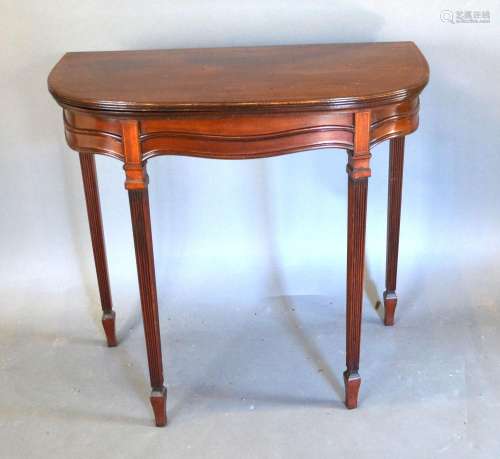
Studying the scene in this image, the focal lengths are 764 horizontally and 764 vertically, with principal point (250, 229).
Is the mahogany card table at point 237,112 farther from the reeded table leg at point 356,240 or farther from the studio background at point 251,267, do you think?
the studio background at point 251,267

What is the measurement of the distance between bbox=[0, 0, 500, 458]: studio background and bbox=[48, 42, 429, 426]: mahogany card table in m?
0.20

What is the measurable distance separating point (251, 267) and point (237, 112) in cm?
92

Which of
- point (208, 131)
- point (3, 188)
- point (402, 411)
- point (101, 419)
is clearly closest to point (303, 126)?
point (208, 131)

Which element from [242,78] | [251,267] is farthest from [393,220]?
[242,78]

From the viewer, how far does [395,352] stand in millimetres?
2025

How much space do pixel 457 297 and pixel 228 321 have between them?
67 centimetres

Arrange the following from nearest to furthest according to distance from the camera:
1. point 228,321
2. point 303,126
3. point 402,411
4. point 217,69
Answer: point 303,126 < point 217,69 < point 402,411 < point 228,321

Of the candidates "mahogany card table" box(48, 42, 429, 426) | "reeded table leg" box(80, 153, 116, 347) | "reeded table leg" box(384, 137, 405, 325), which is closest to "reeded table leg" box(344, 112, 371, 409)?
"mahogany card table" box(48, 42, 429, 426)

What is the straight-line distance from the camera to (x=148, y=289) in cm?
169

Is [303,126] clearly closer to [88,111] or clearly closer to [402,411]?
[88,111]

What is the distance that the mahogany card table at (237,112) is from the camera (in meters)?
1.49

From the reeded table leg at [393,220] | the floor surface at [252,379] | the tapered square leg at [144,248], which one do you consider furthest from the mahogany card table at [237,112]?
the reeded table leg at [393,220]

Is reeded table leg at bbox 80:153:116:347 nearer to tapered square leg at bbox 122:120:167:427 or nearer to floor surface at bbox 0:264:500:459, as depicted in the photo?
floor surface at bbox 0:264:500:459

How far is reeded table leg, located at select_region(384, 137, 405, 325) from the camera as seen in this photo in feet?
6.36
